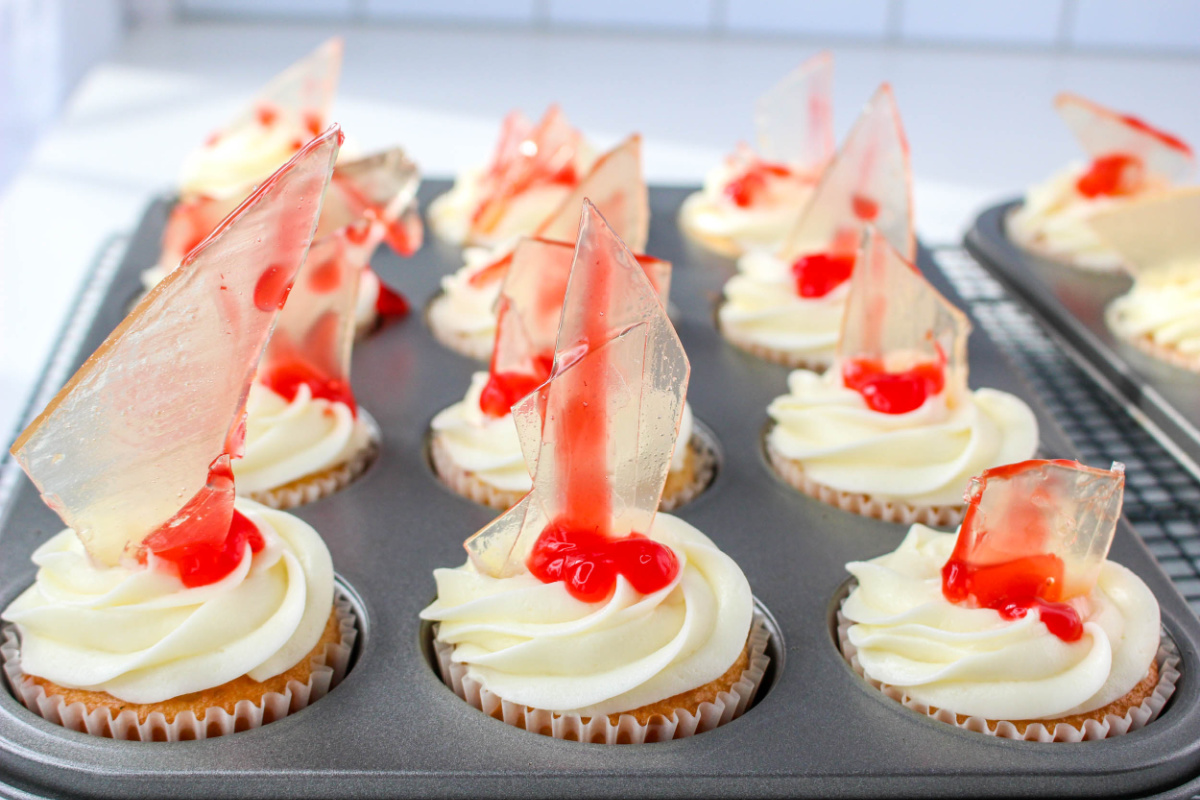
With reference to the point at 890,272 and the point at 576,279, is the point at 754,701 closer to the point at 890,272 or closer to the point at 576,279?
the point at 576,279

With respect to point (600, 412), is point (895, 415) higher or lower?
lower

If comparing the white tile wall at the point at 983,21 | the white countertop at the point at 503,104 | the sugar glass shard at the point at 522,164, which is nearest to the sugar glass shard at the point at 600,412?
the sugar glass shard at the point at 522,164

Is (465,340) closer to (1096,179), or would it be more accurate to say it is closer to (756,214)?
(756,214)

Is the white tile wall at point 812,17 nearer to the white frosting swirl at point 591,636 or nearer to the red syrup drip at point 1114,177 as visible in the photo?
the red syrup drip at point 1114,177

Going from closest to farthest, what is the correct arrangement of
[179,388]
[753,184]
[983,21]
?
[179,388], [753,184], [983,21]

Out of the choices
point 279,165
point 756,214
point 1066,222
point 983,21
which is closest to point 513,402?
point 756,214

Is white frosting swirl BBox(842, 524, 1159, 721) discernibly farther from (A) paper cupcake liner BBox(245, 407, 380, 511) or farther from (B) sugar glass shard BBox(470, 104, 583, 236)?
(B) sugar glass shard BBox(470, 104, 583, 236)

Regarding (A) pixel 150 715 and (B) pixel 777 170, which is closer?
(A) pixel 150 715
